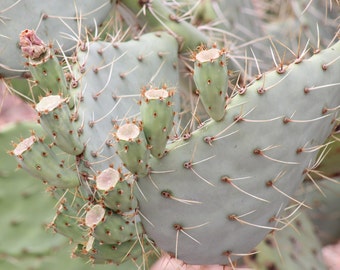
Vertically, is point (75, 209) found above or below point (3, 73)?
below

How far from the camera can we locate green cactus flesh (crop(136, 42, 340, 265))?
1.44 m

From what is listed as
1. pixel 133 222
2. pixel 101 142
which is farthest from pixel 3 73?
pixel 133 222

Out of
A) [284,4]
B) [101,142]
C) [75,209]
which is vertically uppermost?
[101,142]

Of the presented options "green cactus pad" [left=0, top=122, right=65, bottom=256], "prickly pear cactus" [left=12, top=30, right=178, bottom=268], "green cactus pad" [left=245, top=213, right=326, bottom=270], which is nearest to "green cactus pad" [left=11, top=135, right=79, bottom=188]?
"prickly pear cactus" [left=12, top=30, right=178, bottom=268]

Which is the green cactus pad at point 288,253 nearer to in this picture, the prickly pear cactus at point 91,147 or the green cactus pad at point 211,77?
the prickly pear cactus at point 91,147

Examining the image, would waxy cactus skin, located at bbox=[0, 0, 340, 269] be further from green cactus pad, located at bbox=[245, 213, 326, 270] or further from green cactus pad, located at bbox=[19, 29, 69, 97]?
green cactus pad, located at bbox=[245, 213, 326, 270]

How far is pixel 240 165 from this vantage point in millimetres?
1473

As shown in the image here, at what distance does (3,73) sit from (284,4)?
1174mm

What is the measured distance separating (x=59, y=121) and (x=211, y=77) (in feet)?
0.93

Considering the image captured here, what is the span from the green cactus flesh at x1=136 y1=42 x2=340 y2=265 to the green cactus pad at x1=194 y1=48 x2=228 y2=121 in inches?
2.5

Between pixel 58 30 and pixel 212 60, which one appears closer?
pixel 212 60

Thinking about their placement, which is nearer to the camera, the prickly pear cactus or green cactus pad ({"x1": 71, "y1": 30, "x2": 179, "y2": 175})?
the prickly pear cactus

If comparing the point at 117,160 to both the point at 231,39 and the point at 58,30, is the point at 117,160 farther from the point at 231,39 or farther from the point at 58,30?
the point at 231,39

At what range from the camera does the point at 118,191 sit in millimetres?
1413
